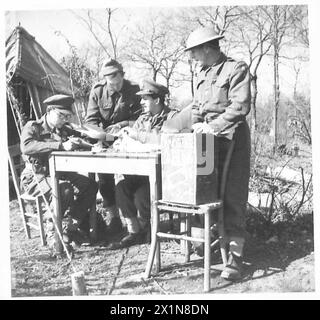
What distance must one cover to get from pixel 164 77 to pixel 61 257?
1732mm

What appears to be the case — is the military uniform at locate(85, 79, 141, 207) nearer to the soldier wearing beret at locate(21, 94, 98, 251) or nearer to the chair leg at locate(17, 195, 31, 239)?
the soldier wearing beret at locate(21, 94, 98, 251)

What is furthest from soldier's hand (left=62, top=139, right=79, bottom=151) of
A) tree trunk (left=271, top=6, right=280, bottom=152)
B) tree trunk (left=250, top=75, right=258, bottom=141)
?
tree trunk (left=271, top=6, right=280, bottom=152)

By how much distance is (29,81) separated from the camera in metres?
4.40

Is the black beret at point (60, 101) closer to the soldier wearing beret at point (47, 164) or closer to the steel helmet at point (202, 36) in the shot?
the soldier wearing beret at point (47, 164)

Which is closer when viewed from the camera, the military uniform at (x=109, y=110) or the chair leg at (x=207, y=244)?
the chair leg at (x=207, y=244)

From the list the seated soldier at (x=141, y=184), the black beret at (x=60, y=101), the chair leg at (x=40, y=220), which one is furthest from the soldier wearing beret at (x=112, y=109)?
the chair leg at (x=40, y=220)

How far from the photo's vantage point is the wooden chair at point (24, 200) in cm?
430

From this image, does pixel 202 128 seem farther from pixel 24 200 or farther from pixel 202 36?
pixel 24 200

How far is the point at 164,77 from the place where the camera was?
416cm

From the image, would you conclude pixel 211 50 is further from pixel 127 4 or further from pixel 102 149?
pixel 102 149

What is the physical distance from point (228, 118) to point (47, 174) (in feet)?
5.57

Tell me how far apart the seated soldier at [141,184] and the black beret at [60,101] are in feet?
1.78
